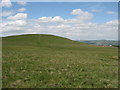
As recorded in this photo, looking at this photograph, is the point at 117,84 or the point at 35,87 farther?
the point at 117,84

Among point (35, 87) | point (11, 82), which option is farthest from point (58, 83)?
point (11, 82)

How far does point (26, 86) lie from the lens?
29.8 feet

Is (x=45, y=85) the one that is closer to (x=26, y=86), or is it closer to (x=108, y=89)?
(x=26, y=86)

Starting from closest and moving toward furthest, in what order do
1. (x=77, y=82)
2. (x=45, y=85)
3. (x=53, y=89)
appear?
(x=53, y=89) → (x=45, y=85) → (x=77, y=82)

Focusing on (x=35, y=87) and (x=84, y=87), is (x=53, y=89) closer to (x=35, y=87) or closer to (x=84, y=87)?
(x=35, y=87)

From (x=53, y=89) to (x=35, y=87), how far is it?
3.53 ft

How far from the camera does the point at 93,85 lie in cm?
984

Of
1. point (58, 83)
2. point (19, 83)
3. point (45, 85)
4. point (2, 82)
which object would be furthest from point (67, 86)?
point (2, 82)

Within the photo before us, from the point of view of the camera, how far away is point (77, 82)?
10.3 m

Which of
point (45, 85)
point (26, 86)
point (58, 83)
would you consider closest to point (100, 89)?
point (58, 83)

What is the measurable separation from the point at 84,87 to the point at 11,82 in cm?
455

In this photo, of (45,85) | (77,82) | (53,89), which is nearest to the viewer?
(53,89)

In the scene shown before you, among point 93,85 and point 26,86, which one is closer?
point 26,86

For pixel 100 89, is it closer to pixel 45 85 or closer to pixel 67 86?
pixel 67 86
